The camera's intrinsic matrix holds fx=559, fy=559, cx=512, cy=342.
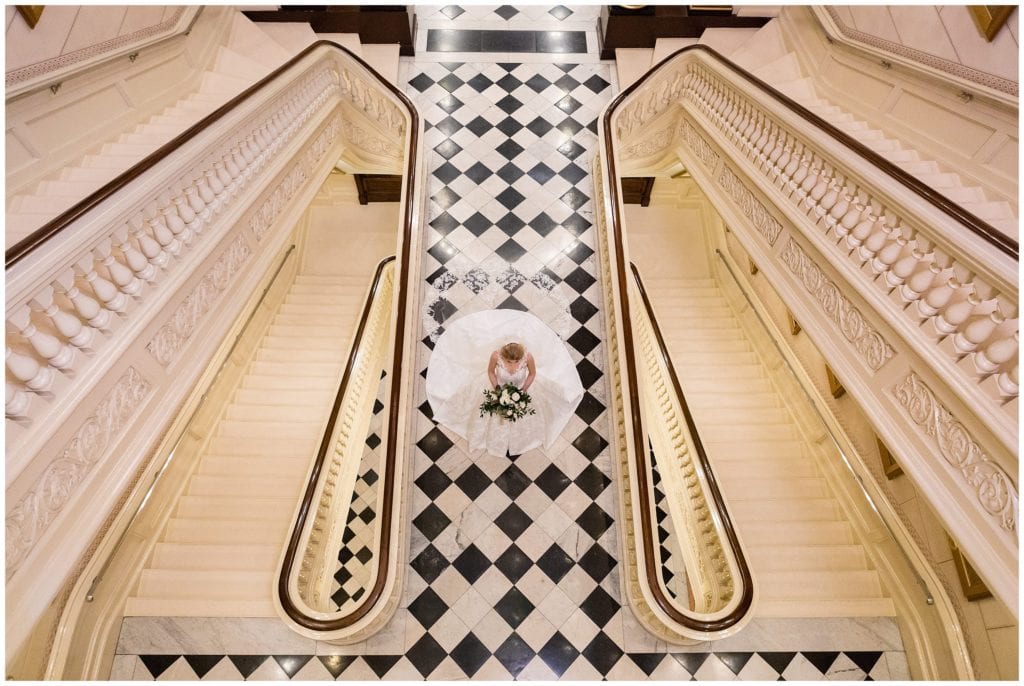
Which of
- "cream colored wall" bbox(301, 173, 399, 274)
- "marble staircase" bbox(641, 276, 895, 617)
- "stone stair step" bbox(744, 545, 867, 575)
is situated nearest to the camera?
"marble staircase" bbox(641, 276, 895, 617)

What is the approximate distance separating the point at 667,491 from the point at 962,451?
3.09 meters

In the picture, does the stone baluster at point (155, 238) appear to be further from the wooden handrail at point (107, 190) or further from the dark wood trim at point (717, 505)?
the dark wood trim at point (717, 505)

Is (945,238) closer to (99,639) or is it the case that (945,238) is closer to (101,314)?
(101,314)

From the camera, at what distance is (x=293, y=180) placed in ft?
17.1

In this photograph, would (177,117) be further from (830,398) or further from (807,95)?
(830,398)

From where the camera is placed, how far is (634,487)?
3.77 metres

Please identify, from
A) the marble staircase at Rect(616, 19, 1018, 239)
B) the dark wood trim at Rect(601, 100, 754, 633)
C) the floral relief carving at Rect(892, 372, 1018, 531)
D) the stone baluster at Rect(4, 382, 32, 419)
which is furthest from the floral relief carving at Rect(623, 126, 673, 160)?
the stone baluster at Rect(4, 382, 32, 419)

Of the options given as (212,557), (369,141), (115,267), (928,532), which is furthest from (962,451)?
(369,141)

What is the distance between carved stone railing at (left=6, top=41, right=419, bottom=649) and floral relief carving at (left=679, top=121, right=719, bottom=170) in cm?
411

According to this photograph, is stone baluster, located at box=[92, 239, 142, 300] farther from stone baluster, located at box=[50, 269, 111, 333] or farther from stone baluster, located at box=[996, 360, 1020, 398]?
stone baluster, located at box=[996, 360, 1020, 398]

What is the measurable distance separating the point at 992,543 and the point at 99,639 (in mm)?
5029

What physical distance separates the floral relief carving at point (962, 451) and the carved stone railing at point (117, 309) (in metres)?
4.01

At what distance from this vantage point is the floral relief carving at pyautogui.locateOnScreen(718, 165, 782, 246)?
4422 mm

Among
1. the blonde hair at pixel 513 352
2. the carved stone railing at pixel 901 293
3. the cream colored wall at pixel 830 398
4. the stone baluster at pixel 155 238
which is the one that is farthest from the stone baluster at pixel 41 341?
the cream colored wall at pixel 830 398
